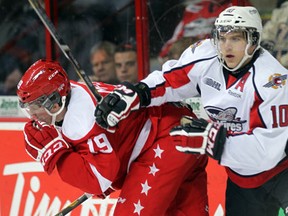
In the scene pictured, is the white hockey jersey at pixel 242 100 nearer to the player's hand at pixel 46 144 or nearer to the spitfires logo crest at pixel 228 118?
the spitfires logo crest at pixel 228 118

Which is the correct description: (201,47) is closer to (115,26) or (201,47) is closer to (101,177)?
(101,177)

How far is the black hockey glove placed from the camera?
10.8ft

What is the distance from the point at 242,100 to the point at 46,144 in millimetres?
794

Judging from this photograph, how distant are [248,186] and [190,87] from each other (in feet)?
1.54

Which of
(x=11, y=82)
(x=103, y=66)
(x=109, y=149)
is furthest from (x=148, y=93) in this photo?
(x=11, y=82)

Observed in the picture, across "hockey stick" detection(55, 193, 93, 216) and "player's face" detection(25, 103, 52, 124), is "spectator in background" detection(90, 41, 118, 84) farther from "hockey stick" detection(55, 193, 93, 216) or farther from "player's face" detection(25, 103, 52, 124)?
"player's face" detection(25, 103, 52, 124)

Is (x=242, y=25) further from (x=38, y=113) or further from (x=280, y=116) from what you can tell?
(x=38, y=113)

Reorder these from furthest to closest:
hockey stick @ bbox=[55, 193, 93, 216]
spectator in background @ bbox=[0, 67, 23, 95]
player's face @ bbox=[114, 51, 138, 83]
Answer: spectator in background @ bbox=[0, 67, 23, 95] → player's face @ bbox=[114, 51, 138, 83] → hockey stick @ bbox=[55, 193, 93, 216]

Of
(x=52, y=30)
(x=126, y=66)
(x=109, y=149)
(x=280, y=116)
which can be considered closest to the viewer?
(x=280, y=116)

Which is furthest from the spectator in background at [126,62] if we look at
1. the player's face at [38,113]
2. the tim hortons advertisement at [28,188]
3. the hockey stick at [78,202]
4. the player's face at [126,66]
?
the player's face at [38,113]

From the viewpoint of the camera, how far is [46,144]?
11.1ft

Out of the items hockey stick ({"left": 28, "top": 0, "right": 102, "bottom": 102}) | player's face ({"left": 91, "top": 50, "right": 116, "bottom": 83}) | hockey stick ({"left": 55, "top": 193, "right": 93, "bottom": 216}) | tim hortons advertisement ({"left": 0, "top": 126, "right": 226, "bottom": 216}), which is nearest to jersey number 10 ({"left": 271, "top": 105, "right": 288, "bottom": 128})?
hockey stick ({"left": 28, "top": 0, "right": 102, "bottom": 102})

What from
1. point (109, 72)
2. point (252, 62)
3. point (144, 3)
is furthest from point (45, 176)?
point (252, 62)

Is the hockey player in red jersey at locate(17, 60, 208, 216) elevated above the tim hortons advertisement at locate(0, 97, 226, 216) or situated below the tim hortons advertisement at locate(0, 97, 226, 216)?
above
